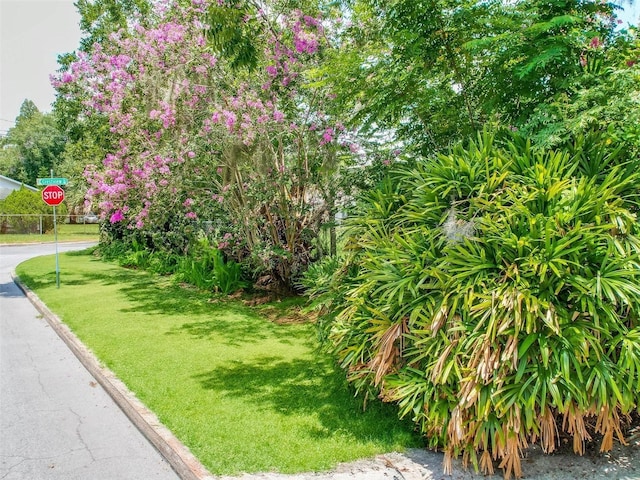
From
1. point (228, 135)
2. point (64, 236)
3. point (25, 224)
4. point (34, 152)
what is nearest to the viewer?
point (228, 135)

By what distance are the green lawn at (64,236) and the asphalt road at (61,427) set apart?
26.8 m

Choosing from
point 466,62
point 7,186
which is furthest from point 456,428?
point 7,186

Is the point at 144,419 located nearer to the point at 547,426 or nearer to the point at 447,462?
the point at 447,462

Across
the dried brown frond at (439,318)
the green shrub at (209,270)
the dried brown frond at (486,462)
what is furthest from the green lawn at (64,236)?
the dried brown frond at (486,462)

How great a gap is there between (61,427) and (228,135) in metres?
5.65

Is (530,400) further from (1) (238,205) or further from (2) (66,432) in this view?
(1) (238,205)

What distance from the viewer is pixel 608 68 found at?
413 cm

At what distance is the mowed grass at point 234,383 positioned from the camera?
13.3 ft

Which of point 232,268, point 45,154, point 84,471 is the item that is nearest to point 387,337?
point 84,471

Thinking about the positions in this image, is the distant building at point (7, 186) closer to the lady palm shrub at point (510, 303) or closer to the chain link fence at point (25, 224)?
the chain link fence at point (25, 224)

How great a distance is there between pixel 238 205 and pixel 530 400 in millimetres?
7975

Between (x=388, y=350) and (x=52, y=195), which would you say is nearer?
(x=388, y=350)

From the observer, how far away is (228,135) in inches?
350

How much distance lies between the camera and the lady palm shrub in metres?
3.29
